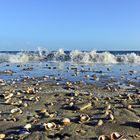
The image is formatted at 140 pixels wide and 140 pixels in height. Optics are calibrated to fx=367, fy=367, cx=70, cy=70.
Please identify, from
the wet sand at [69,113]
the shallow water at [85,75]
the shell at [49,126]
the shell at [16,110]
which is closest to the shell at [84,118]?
the wet sand at [69,113]

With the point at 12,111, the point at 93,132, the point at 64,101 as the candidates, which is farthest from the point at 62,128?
the point at 64,101

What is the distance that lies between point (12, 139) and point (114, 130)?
2120 mm

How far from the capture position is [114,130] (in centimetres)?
771

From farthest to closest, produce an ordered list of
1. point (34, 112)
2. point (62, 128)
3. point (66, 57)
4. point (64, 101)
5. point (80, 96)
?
1. point (66, 57)
2. point (80, 96)
3. point (64, 101)
4. point (34, 112)
5. point (62, 128)

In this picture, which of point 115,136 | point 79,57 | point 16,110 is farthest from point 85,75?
point 79,57

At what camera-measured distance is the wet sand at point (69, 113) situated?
760 centimetres

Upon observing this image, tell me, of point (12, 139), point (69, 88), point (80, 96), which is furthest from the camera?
point (69, 88)

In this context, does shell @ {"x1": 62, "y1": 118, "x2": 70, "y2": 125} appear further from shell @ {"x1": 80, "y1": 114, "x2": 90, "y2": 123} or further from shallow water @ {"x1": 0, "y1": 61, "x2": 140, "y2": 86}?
shallow water @ {"x1": 0, "y1": 61, "x2": 140, "y2": 86}

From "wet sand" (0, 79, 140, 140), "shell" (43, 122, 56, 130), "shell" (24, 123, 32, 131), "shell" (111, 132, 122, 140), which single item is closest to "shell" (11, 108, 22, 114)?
"wet sand" (0, 79, 140, 140)

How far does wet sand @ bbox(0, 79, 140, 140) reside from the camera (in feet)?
24.9

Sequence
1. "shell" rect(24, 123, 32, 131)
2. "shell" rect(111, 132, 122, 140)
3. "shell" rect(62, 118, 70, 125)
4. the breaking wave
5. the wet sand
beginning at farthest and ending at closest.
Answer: the breaking wave, "shell" rect(62, 118, 70, 125), "shell" rect(24, 123, 32, 131), the wet sand, "shell" rect(111, 132, 122, 140)

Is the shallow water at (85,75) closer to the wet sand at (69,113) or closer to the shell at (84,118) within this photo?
the wet sand at (69,113)

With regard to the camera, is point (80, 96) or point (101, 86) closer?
point (80, 96)

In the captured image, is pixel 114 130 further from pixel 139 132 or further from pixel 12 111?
pixel 12 111
